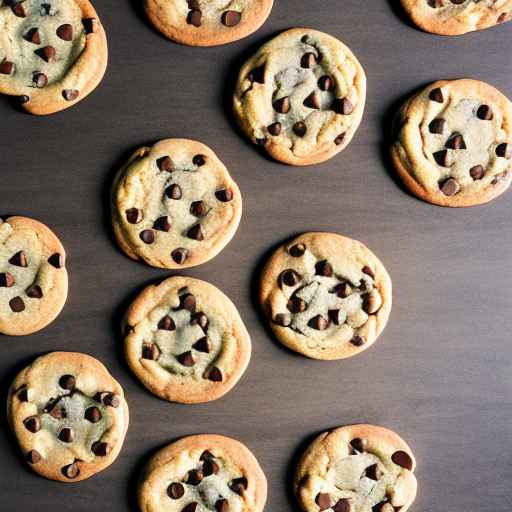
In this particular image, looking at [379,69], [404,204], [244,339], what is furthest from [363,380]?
[379,69]

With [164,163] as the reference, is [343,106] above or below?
above

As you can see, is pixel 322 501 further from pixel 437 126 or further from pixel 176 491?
pixel 437 126

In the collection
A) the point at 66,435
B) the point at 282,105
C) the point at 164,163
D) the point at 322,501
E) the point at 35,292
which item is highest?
the point at 282,105

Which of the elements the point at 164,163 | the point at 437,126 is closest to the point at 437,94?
the point at 437,126

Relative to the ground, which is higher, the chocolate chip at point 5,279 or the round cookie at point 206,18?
the round cookie at point 206,18

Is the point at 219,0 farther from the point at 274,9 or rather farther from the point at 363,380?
the point at 363,380

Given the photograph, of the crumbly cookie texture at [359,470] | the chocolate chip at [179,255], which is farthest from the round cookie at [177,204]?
the crumbly cookie texture at [359,470]

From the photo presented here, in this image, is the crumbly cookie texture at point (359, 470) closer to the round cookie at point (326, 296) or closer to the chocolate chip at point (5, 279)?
the round cookie at point (326, 296)
